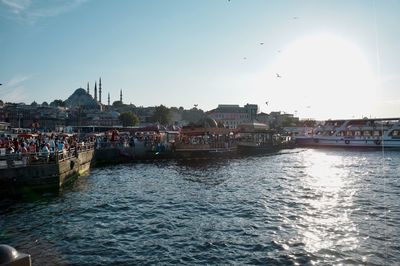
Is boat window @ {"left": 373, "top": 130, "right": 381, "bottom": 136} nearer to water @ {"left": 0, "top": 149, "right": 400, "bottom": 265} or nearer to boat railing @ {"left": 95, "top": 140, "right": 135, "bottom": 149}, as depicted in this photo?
water @ {"left": 0, "top": 149, "right": 400, "bottom": 265}

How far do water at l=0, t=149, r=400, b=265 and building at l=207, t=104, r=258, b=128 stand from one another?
142 m

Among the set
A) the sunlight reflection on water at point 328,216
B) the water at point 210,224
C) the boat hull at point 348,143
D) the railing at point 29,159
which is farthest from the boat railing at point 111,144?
the boat hull at point 348,143

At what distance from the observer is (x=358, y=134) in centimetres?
7169

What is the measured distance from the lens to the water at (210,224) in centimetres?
1107

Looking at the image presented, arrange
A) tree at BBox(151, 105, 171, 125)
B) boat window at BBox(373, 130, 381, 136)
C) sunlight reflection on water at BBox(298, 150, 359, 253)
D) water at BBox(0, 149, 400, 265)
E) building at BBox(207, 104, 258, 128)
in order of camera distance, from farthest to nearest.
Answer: building at BBox(207, 104, 258, 128) < tree at BBox(151, 105, 171, 125) < boat window at BBox(373, 130, 381, 136) < sunlight reflection on water at BBox(298, 150, 359, 253) < water at BBox(0, 149, 400, 265)

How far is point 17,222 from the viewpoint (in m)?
14.9

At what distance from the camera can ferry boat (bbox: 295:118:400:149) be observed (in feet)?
217

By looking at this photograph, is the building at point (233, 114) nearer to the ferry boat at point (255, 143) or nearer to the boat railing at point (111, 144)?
the ferry boat at point (255, 143)

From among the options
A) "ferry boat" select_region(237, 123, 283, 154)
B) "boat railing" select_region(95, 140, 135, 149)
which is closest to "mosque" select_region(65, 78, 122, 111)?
"ferry boat" select_region(237, 123, 283, 154)

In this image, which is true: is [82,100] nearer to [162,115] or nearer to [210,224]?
[162,115]

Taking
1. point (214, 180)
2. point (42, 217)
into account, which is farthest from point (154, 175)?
point (42, 217)

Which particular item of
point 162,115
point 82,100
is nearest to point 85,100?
point 82,100

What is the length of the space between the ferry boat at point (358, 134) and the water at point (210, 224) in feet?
153

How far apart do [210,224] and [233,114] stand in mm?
154583
